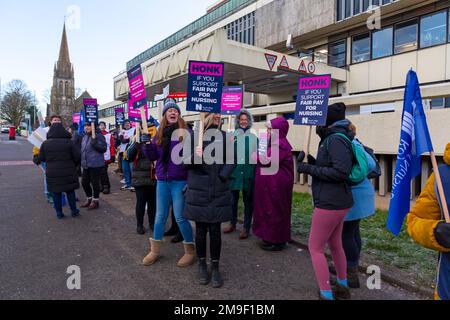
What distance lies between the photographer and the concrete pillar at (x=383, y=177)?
6.35m

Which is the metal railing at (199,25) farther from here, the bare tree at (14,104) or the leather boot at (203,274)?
the bare tree at (14,104)

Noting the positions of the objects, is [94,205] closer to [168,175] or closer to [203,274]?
[168,175]

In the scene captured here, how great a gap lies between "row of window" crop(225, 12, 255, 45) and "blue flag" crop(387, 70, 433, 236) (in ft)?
75.3

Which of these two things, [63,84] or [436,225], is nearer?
[436,225]

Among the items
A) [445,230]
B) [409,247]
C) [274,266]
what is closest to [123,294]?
[274,266]

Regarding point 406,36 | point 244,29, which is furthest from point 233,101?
point 244,29

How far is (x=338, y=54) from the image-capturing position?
19.3 m

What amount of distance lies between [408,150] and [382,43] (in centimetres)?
1701

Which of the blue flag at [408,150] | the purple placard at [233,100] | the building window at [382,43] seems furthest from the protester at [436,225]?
the building window at [382,43]

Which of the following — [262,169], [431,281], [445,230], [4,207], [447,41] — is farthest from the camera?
[447,41]

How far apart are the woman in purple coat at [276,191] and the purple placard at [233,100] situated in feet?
10.3

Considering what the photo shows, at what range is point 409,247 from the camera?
4.43 meters

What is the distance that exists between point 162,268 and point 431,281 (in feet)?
9.59
